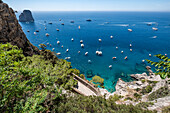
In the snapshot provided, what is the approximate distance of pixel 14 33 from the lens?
74.7ft

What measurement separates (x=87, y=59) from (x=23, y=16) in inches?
5675

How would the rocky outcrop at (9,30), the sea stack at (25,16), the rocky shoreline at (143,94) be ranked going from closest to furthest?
the rocky shoreline at (143,94) → the rocky outcrop at (9,30) → the sea stack at (25,16)

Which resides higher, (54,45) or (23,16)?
(23,16)

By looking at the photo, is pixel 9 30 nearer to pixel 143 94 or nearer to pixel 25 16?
pixel 143 94

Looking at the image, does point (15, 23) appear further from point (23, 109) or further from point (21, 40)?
point (23, 109)

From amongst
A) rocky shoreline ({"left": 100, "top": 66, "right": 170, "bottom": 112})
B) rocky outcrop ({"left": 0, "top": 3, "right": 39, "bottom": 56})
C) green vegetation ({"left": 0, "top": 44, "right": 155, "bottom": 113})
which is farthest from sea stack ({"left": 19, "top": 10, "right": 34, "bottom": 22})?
green vegetation ({"left": 0, "top": 44, "right": 155, "bottom": 113})

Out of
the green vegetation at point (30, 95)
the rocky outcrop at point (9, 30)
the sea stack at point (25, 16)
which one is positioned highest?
the sea stack at point (25, 16)

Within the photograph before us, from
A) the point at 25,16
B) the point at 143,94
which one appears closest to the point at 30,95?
the point at 143,94

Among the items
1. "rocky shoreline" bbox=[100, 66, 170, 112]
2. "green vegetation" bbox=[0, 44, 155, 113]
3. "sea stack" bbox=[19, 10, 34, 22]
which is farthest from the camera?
"sea stack" bbox=[19, 10, 34, 22]

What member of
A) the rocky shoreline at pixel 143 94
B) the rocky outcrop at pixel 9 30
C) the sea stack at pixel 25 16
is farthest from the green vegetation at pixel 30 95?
the sea stack at pixel 25 16

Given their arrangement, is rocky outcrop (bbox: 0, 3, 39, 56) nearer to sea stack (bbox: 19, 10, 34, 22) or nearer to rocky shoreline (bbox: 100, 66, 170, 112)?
rocky shoreline (bbox: 100, 66, 170, 112)

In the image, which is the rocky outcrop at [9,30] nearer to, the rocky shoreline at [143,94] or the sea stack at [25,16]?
the rocky shoreline at [143,94]

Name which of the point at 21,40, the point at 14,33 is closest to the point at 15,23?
the point at 14,33

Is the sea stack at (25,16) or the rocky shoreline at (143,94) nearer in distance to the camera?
the rocky shoreline at (143,94)
